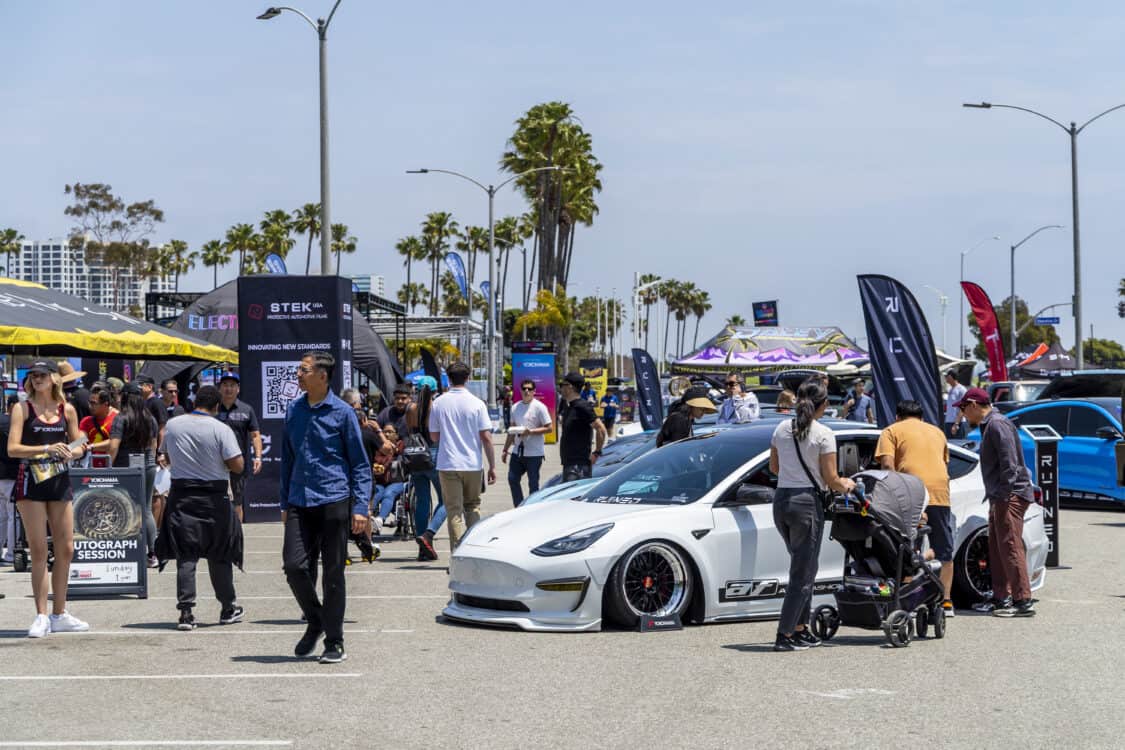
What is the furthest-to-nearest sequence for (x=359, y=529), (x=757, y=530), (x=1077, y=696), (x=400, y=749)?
(x=757, y=530), (x=359, y=529), (x=1077, y=696), (x=400, y=749)

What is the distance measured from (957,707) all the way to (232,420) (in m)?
8.23

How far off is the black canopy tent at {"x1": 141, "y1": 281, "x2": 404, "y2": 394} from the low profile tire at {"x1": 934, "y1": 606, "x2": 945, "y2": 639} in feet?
75.9

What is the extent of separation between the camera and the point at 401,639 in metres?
9.52

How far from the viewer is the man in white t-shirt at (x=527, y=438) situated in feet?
51.3

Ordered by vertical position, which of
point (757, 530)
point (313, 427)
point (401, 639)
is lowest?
point (401, 639)

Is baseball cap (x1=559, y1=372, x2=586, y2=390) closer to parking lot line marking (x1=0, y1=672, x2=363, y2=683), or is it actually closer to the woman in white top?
the woman in white top

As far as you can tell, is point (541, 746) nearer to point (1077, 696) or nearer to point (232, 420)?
point (1077, 696)

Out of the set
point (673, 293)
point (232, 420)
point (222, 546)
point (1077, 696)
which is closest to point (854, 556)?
point (1077, 696)

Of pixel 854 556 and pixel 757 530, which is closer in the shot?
pixel 854 556

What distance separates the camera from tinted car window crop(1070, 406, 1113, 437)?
67.1ft

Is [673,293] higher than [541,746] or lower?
higher

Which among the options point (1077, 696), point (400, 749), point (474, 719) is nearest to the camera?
point (400, 749)

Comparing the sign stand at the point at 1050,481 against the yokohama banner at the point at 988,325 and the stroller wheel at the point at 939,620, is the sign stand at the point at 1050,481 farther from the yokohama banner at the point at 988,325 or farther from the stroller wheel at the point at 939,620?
the yokohama banner at the point at 988,325

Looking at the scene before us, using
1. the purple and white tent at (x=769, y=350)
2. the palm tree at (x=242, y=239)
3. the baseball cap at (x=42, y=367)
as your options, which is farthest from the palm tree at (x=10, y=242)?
the baseball cap at (x=42, y=367)
